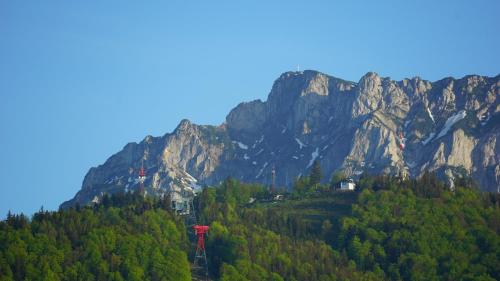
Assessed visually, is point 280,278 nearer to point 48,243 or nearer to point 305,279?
point 305,279

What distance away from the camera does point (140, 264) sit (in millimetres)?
195375

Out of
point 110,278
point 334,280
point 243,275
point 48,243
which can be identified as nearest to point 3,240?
point 48,243

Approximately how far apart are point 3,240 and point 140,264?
71.0 ft

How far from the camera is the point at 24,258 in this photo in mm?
188875

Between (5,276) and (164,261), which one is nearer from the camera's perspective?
(5,276)

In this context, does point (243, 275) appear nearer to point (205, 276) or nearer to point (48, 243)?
point (205, 276)

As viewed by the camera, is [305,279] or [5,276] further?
[305,279]

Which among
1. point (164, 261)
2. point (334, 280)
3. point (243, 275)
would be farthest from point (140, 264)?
point (334, 280)

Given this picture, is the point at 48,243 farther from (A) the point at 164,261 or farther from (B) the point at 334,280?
(B) the point at 334,280

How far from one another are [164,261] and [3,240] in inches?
989

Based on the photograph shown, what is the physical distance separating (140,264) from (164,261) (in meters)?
3.90

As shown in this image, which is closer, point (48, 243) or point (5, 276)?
point (5, 276)

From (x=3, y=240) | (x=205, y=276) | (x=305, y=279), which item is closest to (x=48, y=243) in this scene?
(x=3, y=240)

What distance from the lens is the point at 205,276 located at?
198250 mm
